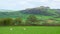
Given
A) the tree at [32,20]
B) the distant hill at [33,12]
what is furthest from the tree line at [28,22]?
the distant hill at [33,12]

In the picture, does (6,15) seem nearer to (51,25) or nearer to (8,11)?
(8,11)

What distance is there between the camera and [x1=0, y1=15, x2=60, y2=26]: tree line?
6.58m

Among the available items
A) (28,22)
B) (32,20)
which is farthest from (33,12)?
(28,22)

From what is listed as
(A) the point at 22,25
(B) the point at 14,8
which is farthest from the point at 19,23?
(B) the point at 14,8

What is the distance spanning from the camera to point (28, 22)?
6.68 m

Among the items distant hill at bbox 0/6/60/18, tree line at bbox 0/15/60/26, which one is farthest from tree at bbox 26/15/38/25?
distant hill at bbox 0/6/60/18

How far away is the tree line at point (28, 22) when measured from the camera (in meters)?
6.58
